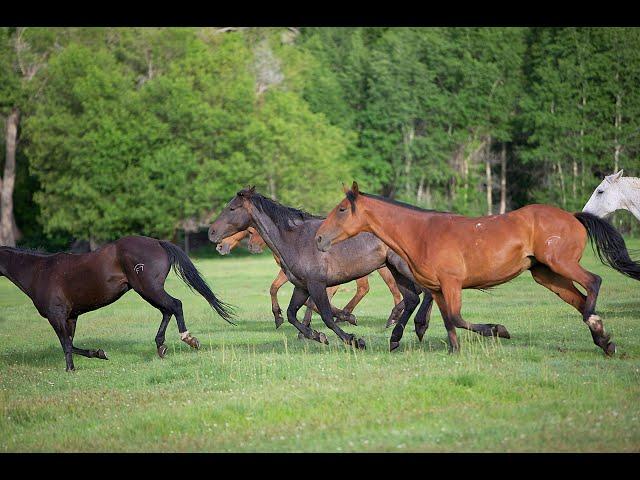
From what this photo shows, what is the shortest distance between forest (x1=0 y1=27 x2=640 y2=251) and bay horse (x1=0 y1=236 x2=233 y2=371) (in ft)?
99.6

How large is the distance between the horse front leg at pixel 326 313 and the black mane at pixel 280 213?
101 cm

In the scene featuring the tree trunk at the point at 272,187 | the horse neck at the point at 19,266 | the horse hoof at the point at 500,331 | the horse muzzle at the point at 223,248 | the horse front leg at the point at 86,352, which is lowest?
the horse front leg at the point at 86,352

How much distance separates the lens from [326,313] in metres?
12.9

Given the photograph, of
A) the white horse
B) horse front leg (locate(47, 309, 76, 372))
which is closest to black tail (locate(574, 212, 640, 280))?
the white horse

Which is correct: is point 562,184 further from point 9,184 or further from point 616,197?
point 616,197

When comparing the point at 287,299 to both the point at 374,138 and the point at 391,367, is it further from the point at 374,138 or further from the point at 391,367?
the point at 374,138

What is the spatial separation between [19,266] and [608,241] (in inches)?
310

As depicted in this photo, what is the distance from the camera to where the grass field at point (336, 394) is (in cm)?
833

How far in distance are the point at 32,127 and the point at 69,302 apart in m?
37.1

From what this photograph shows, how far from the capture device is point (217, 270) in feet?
123

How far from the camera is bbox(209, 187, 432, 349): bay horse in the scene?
13.0 meters

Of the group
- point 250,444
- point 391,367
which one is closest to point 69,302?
point 391,367

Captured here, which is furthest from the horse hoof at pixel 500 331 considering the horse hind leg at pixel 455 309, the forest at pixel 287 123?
the forest at pixel 287 123

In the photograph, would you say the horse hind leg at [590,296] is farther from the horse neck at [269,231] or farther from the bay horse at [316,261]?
the horse neck at [269,231]
